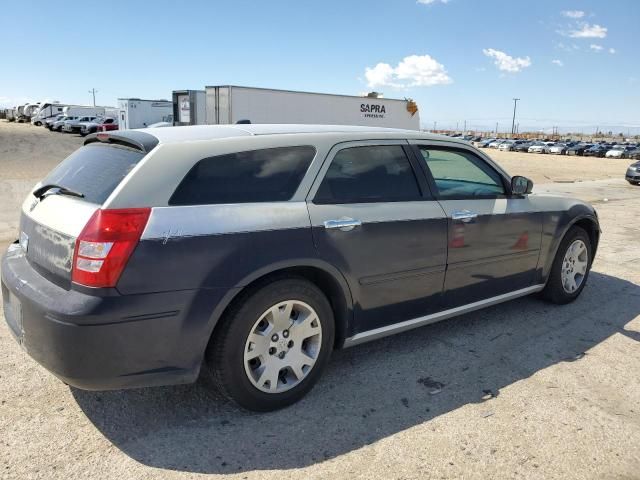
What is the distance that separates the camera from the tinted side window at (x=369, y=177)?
3309 mm

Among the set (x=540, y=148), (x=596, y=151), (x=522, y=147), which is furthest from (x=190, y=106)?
(x=522, y=147)

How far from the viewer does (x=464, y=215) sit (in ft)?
12.8

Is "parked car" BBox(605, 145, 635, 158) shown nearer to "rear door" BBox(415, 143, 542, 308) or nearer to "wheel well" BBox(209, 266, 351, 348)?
"rear door" BBox(415, 143, 542, 308)

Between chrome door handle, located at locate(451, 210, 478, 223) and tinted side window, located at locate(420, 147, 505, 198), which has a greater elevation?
tinted side window, located at locate(420, 147, 505, 198)

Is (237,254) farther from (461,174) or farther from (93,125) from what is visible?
(93,125)

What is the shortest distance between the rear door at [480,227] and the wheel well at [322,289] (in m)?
0.94

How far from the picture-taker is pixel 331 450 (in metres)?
2.76

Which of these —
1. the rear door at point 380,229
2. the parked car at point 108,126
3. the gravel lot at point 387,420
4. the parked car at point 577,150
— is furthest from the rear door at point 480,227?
the parked car at point 577,150

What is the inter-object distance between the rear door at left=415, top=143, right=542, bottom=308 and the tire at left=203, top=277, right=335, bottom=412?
3.88 ft

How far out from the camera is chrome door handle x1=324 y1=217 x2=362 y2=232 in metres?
3.17

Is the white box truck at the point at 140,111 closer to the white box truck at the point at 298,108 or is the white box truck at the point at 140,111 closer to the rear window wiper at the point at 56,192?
the white box truck at the point at 298,108

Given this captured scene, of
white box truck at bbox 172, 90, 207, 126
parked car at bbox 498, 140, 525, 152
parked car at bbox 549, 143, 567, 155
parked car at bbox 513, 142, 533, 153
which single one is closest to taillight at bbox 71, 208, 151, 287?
white box truck at bbox 172, 90, 207, 126

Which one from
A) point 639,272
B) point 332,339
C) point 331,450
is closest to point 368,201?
point 332,339

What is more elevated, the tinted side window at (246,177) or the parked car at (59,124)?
the tinted side window at (246,177)
